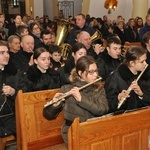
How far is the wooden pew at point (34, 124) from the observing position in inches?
140

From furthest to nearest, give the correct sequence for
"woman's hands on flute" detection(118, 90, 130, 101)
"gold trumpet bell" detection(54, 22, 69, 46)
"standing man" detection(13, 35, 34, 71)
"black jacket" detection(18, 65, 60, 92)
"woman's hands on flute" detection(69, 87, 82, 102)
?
"gold trumpet bell" detection(54, 22, 69, 46) < "standing man" detection(13, 35, 34, 71) < "black jacket" detection(18, 65, 60, 92) < "woman's hands on flute" detection(118, 90, 130, 101) < "woman's hands on flute" detection(69, 87, 82, 102)

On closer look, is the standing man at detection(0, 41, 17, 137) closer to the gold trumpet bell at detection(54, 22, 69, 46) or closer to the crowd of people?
the crowd of people

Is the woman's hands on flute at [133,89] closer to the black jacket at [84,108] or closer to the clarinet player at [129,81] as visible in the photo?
the clarinet player at [129,81]

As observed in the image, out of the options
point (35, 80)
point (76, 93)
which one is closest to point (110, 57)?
point (35, 80)

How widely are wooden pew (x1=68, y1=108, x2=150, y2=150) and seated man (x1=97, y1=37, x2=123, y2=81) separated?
199 cm

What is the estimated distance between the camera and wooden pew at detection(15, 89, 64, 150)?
3.55 meters

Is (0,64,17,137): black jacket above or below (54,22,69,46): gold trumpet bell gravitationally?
below

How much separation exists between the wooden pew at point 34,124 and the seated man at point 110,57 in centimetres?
145

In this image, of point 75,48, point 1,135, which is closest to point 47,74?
point 75,48

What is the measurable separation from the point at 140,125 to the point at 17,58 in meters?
3.35

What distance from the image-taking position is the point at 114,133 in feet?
9.40

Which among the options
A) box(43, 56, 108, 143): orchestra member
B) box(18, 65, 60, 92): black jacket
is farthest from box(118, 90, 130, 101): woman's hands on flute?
box(18, 65, 60, 92): black jacket

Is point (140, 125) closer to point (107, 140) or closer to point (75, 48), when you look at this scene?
point (107, 140)

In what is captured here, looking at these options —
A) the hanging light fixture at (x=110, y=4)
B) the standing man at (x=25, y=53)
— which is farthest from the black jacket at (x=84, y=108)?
the hanging light fixture at (x=110, y=4)
